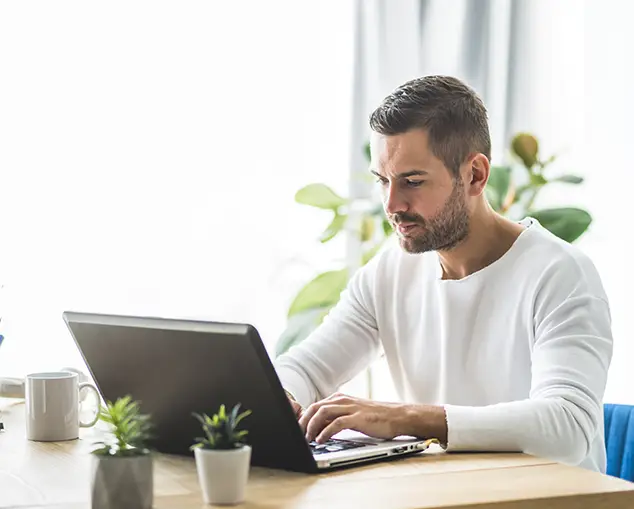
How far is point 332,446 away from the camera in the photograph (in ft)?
4.83

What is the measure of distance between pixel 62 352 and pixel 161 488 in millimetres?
1644

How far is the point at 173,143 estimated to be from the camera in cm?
295

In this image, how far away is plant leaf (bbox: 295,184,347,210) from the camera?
2.88 meters

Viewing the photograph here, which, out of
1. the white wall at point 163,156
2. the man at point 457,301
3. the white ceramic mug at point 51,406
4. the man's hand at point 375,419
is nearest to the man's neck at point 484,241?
the man at point 457,301

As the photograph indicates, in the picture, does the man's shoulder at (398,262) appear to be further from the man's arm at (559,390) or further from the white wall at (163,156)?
the white wall at (163,156)

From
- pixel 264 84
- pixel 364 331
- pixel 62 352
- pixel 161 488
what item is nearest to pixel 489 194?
Answer: pixel 264 84

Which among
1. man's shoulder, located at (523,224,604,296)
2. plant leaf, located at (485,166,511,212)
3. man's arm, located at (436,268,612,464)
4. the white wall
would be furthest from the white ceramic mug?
plant leaf, located at (485,166,511,212)

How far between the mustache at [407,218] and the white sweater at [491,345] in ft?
0.52

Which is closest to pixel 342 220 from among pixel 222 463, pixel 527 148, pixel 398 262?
pixel 527 148

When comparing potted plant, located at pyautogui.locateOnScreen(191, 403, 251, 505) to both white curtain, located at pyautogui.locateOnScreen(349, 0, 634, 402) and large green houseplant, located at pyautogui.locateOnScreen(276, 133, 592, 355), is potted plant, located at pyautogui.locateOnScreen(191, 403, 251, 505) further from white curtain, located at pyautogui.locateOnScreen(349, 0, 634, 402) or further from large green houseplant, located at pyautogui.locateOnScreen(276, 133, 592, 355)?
white curtain, located at pyautogui.locateOnScreen(349, 0, 634, 402)

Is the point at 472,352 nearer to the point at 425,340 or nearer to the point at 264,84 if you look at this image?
the point at 425,340

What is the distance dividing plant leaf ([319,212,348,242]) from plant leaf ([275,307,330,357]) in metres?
0.20

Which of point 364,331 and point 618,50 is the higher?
point 618,50

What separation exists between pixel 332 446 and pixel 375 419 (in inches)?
3.2
